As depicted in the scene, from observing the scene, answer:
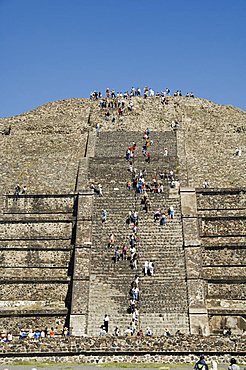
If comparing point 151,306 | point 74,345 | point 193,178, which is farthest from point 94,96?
point 74,345

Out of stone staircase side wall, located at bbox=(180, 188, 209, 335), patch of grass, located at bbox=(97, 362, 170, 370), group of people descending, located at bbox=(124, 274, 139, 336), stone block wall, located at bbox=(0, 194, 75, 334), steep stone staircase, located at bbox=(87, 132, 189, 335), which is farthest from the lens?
stone block wall, located at bbox=(0, 194, 75, 334)

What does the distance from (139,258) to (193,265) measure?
7.34ft

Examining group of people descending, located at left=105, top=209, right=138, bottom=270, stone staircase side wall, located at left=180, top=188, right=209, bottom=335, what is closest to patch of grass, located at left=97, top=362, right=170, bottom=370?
stone staircase side wall, located at left=180, top=188, right=209, bottom=335

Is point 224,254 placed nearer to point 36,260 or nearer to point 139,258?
point 139,258

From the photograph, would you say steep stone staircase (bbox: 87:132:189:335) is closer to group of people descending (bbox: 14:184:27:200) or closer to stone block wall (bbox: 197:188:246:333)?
stone block wall (bbox: 197:188:246:333)

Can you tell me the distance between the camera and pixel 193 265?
74.8ft

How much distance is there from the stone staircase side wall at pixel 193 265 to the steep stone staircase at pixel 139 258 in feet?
0.84

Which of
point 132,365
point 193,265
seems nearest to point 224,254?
point 193,265

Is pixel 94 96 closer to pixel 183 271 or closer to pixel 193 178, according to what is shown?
pixel 193 178

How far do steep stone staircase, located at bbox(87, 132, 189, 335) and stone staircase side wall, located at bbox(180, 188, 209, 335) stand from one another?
26cm

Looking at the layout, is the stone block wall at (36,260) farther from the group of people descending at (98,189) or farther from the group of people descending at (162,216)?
the group of people descending at (162,216)

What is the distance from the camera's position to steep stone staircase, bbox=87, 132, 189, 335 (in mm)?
21109

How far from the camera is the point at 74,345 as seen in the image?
17.2 m

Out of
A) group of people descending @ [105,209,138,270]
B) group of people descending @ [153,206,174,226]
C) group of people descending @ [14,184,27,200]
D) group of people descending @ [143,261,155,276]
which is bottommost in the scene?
group of people descending @ [143,261,155,276]
